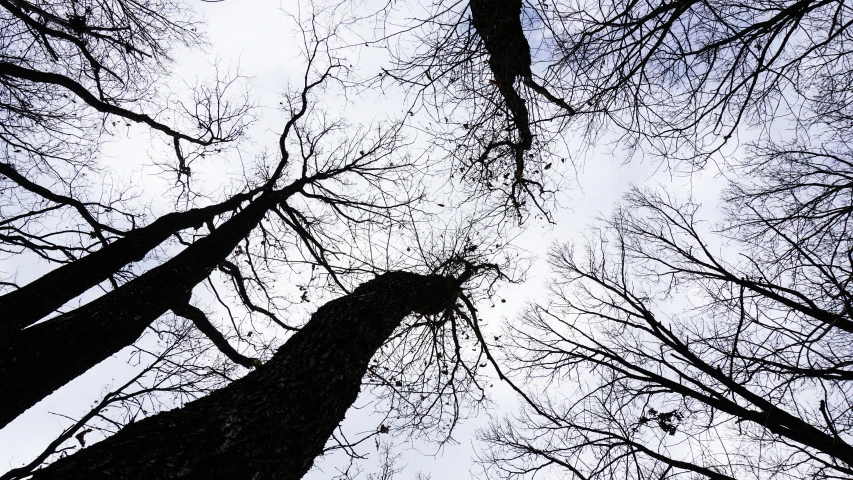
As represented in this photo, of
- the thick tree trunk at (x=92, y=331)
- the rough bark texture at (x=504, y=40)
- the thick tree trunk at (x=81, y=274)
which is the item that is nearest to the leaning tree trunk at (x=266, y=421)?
the thick tree trunk at (x=92, y=331)

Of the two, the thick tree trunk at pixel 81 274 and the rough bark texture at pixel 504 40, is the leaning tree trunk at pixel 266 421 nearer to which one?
the thick tree trunk at pixel 81 274

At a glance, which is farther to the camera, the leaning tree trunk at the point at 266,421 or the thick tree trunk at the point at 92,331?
the thick tree trunk at the point at 92,331

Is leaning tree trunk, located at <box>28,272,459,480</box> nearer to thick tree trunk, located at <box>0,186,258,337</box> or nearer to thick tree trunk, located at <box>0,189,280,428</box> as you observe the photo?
thick tree trunk, located at <box>0,189,280,428</box>

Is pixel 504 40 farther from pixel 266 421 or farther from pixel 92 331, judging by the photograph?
pixel 92 331

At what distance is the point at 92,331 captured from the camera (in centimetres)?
323

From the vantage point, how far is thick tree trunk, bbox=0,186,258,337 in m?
3.35

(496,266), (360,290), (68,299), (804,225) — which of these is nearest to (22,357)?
(68,299)

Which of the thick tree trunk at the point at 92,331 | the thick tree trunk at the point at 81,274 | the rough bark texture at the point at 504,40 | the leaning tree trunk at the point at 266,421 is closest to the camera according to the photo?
the leaning tree trunk at the point at 266,421

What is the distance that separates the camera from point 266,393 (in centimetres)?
237

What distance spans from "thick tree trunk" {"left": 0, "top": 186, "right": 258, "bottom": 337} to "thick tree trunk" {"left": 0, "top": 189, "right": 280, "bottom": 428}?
0.28 metres

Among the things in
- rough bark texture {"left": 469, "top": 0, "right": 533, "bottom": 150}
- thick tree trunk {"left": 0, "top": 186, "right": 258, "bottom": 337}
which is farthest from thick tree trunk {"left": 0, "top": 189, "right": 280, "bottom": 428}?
rough bark texture {"left": 469, "top": 0, "right": 533, "bottom": 150}

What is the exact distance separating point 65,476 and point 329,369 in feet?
4.66

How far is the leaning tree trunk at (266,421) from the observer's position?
5.62 feet

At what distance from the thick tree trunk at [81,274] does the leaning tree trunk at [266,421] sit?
76.8 inches
